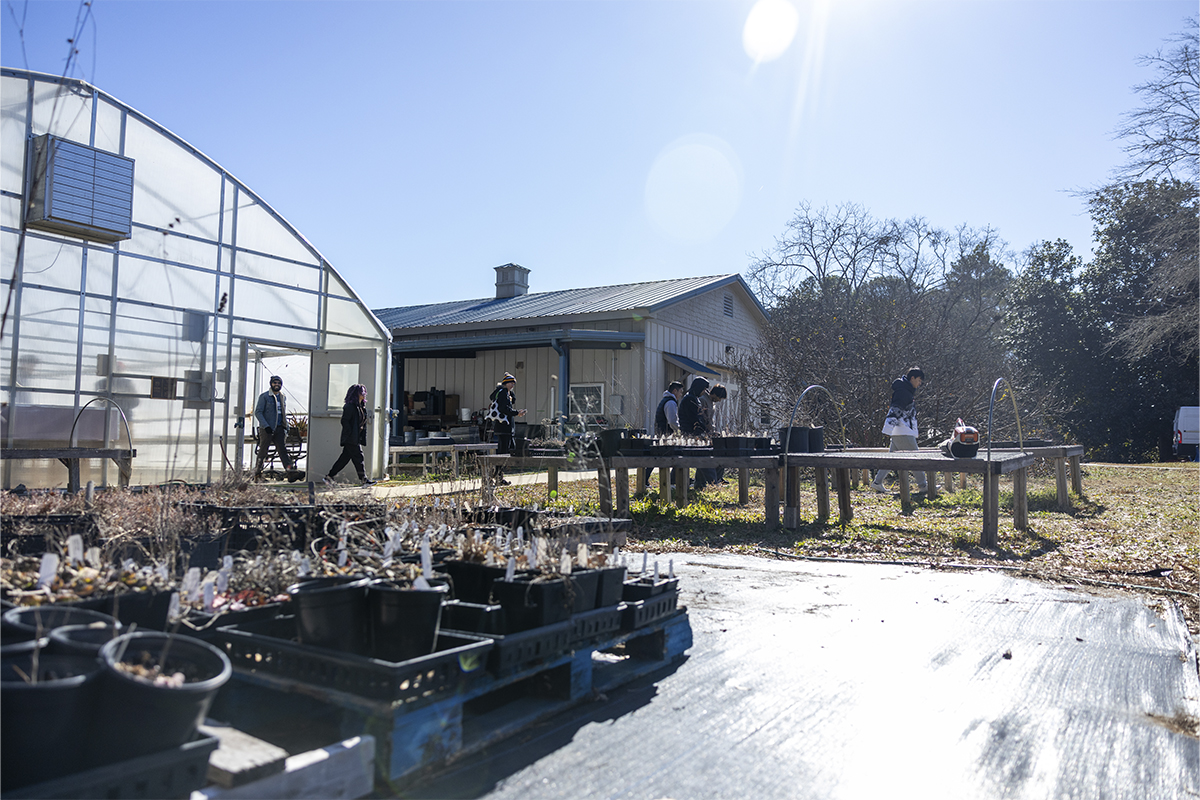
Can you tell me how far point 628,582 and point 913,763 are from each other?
1.45 meters

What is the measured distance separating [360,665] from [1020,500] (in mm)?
7596

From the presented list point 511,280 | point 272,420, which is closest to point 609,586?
point 272,420

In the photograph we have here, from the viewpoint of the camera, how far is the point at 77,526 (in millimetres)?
4129

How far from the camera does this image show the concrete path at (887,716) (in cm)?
233

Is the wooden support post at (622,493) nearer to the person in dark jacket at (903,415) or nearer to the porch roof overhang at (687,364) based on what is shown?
the person in dark jacket at (903,415)

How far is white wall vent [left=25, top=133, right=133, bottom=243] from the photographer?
31.6ft

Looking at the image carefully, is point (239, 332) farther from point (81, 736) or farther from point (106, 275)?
point (81, 736)

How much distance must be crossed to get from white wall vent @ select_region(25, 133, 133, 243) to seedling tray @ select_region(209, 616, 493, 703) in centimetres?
927

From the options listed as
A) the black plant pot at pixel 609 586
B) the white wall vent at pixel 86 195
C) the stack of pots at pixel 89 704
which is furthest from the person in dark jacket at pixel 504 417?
the stack of pots at pixel 89 704

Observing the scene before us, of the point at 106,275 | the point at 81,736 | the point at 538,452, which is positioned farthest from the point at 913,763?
the point at 106,275

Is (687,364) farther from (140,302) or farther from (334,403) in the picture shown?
(140,302)

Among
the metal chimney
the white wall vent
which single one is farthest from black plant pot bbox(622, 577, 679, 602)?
the metal chimney

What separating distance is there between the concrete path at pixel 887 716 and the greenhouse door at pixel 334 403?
33.9 ft

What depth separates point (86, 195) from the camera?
10.1 m
